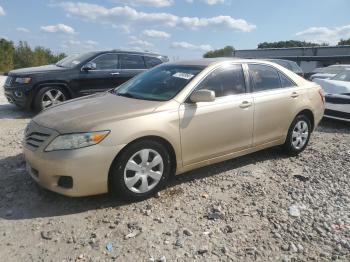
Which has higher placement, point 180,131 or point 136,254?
point 180,131

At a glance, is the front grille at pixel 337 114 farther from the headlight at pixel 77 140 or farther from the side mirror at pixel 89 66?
the headlight at pixel 77 140

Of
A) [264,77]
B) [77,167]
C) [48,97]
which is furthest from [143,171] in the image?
[48,97]

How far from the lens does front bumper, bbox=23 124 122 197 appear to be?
12.1 feet

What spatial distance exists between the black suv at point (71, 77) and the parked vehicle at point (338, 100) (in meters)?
4.72

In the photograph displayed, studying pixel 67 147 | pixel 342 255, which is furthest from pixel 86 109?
pixel 342 255

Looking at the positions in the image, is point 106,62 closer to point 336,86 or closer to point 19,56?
point 336,86

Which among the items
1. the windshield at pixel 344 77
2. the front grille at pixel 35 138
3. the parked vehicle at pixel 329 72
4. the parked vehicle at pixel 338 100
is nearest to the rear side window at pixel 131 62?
the parked vehicle at pixel 338 100

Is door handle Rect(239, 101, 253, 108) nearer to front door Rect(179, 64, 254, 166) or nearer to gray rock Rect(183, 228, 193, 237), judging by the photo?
front door Rect(179, 64, 254, 166)

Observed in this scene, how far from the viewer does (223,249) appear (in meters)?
3.31

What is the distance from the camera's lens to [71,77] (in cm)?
901

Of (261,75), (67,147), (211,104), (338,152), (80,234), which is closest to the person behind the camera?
(80,234)

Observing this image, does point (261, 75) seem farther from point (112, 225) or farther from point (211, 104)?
point (112, 225)

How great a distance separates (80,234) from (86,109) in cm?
146

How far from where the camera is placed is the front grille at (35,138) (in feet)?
12.9
